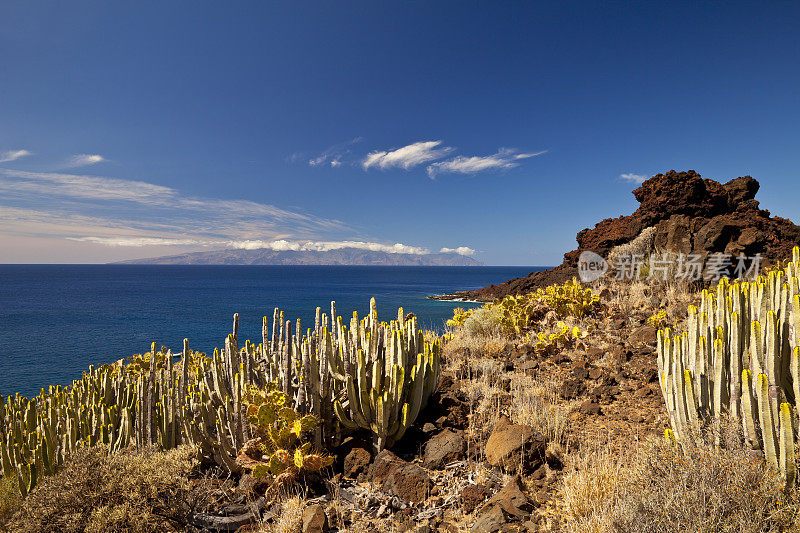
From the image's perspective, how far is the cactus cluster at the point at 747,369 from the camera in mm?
2680

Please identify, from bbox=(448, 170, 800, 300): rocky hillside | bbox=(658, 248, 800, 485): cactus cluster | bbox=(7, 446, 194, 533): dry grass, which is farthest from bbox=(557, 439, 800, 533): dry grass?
bbox=(448, 170, 800, 300): rocky hillside

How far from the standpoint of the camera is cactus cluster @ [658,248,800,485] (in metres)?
2.68

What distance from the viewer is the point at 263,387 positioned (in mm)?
4875

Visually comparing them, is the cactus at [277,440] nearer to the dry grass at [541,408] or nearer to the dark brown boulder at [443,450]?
the dark brown boulder at [443,450]

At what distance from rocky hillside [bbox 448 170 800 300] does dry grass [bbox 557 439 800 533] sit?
39.8 feet

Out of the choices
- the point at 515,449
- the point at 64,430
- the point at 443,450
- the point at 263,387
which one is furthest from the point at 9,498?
the point at 515,449

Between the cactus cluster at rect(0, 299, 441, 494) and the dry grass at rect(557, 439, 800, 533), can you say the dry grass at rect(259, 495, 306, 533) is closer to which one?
the cactus cluster at rect(0, 299, 441, 494)

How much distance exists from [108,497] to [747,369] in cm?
513

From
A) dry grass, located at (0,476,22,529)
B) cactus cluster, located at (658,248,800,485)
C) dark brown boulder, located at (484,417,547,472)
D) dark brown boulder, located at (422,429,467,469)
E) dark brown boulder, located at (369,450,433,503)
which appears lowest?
dry grass, located at (0,476,22,529)

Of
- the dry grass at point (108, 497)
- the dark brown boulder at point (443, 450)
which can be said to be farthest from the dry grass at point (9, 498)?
the dark brown boulder at point (443, 450)

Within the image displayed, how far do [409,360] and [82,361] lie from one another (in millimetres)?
28355

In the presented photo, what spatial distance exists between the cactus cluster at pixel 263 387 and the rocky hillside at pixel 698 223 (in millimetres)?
12510

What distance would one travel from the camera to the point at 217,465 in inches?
177

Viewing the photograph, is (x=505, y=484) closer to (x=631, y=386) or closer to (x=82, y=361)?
(x=631, y=386)
